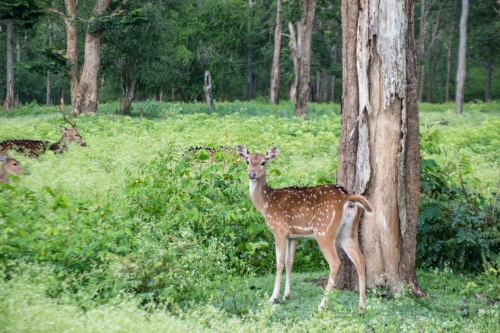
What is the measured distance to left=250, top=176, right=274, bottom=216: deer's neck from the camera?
332 inches

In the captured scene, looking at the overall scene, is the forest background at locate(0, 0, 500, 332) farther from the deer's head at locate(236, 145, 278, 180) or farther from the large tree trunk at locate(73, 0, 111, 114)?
the large tree trunk at locate(73, 0, 111, 114)

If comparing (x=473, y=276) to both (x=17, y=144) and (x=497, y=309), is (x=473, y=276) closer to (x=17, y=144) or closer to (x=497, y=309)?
(x=497, y=309)

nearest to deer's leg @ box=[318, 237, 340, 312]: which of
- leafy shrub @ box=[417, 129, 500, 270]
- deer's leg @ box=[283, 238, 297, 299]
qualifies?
deer's leg @ box=[283, 238, 297, 299]

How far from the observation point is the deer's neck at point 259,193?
27.7 feet

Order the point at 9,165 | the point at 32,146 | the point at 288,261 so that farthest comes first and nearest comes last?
the point at 32,146 → the point at 9,165 → the point at 288,261

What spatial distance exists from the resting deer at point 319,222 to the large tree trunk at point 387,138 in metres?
0.35

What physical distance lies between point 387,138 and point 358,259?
1461mm

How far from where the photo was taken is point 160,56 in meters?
36.4

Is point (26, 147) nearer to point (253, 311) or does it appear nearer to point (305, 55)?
point (253, 311)

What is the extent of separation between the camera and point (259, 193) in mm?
8547

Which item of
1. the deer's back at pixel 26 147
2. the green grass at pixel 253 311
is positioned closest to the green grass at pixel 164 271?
the green grass at pixel 253 311

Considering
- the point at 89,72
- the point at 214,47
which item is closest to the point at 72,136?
the point at 89,72

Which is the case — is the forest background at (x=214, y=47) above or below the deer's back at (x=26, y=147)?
above

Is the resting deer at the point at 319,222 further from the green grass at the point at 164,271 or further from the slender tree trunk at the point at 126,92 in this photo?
the slender tree trunk at the point at 126,92
